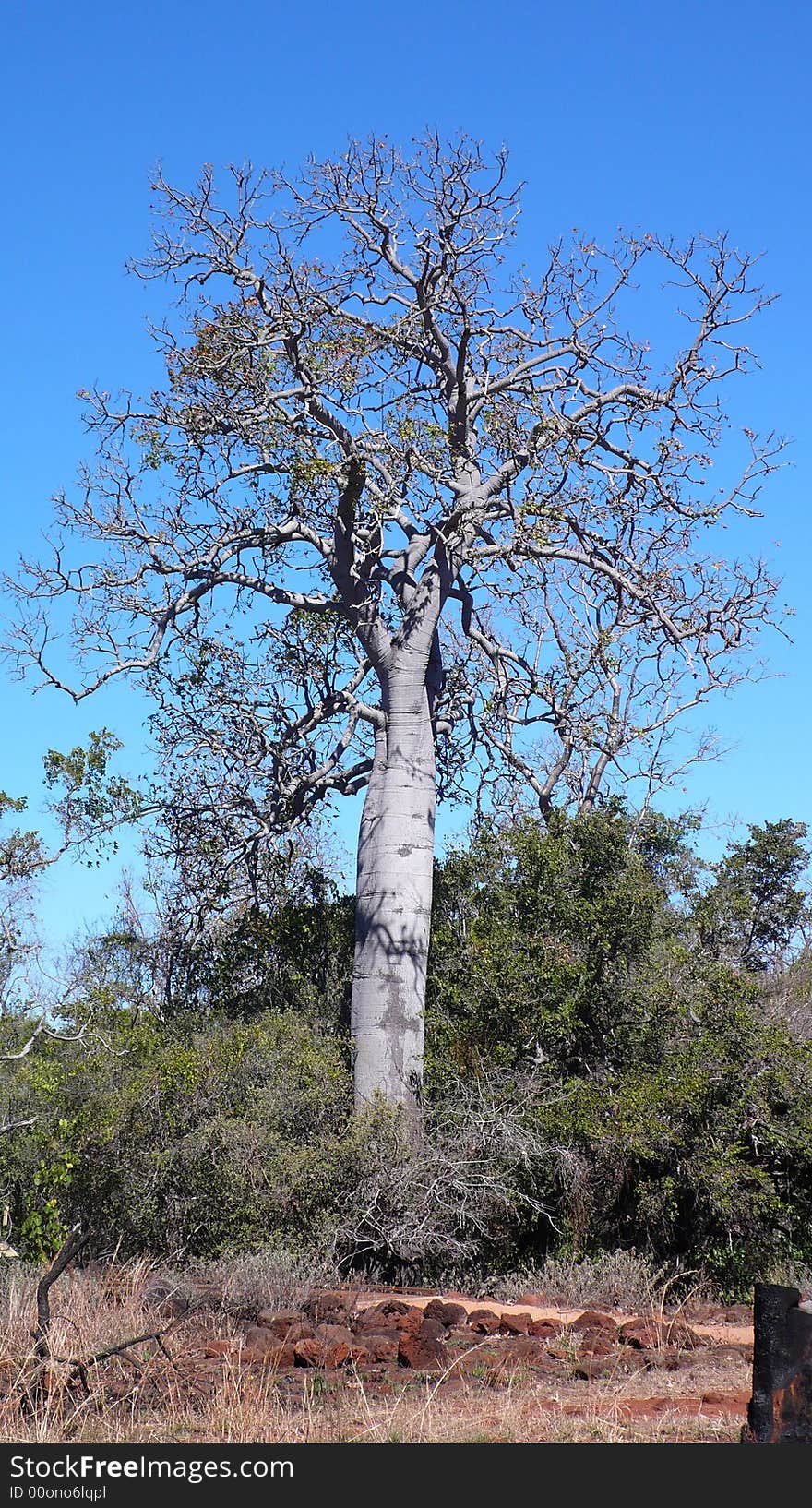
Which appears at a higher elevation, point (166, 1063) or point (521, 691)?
point (521, 691)

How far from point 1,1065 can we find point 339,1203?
4.70 metres

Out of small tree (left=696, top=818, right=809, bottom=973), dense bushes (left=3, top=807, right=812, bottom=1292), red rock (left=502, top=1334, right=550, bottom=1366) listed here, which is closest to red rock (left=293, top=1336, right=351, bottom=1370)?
red rock (left=502, top=1334, right=550, bottom=1366)

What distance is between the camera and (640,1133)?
30.9ft

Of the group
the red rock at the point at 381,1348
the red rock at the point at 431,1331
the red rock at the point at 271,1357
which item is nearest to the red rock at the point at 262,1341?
the red rock at the point at 271,1357

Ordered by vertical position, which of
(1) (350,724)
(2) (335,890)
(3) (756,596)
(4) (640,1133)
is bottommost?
(4) (640,1133)

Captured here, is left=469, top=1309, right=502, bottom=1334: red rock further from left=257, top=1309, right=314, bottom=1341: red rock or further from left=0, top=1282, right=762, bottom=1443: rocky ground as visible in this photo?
left=257, top=1309, right=314, bottom=1341: red rock

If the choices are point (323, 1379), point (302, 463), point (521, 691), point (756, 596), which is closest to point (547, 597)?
point (521, 691)

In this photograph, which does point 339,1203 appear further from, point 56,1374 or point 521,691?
point 521,691

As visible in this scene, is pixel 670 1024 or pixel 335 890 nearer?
pixel 670 1024

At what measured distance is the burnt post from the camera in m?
4.20

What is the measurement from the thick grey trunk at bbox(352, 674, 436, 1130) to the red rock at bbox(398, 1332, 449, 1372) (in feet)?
12.7

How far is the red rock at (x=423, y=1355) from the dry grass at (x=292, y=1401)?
0.15 m

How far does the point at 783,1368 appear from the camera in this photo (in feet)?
13.9

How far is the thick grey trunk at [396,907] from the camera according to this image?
1120 cm
